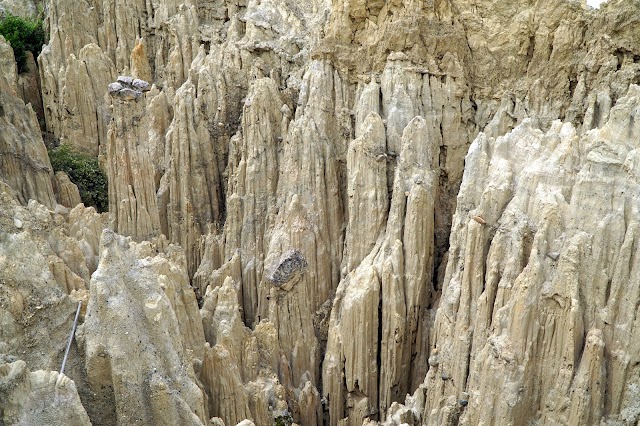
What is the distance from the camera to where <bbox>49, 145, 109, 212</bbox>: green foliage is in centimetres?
2680

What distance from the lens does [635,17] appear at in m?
18.3

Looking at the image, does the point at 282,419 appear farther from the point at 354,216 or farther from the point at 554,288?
the point at 554,288

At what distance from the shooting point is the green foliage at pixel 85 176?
26797 mm

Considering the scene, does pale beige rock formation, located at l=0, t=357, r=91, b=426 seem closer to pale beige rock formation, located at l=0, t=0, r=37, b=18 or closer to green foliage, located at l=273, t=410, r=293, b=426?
green foliage, located at l=273, t=410, r=293, b=426

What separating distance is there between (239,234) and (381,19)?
334 inches

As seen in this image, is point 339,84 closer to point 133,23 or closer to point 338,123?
point 338,123

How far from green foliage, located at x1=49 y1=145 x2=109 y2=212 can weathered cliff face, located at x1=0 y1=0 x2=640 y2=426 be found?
63.1 inches

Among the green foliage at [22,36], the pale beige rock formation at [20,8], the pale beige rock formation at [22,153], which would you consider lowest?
the pale beige rock formation at [22,153]

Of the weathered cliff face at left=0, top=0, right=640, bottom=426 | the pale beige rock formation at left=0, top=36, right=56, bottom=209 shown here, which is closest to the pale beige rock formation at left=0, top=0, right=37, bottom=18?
the weathered cliff face at left=0, top=0, right=640, bottom=426

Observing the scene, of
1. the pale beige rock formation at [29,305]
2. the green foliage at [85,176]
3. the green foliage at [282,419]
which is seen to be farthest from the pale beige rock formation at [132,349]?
the green foliage at [85,176]

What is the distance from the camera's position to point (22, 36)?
107 feet

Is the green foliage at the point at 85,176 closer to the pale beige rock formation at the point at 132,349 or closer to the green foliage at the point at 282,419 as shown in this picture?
the green foliage at the point at 282,419

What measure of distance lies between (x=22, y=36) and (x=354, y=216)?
862 inches

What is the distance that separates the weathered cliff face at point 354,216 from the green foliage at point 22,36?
2.17 metres
